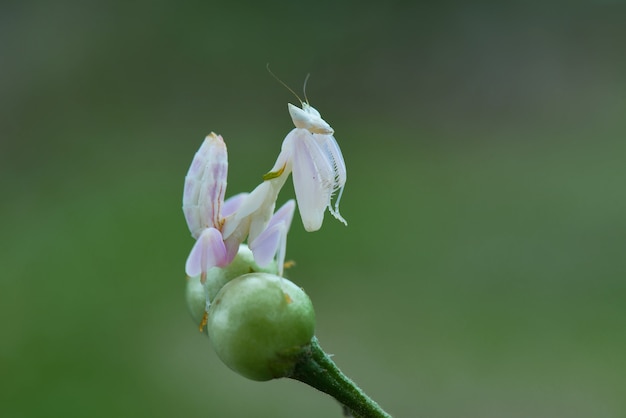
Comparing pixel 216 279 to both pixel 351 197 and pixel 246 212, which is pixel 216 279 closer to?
pixel 246 212

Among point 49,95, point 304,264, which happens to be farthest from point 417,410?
point 49,95

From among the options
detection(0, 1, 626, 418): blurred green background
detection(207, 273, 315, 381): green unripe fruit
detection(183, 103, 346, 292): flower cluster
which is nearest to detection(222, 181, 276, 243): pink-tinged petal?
detection(183, 103, 346, 292): flower cluster

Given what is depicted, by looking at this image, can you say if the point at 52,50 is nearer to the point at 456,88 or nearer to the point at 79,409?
the point at 456,88

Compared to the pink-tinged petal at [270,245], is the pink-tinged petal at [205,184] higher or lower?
higher

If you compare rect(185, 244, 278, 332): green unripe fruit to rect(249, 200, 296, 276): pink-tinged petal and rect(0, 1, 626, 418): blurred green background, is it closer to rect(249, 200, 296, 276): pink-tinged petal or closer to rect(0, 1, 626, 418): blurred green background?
rect(249, 200, 296, 276): pink-tinged petal

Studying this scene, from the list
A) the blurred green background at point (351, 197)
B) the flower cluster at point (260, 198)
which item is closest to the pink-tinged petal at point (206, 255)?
the flower cluster at point (260, 198)

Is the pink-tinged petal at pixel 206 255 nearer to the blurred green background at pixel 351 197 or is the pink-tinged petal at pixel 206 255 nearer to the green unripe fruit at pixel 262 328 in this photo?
the green unripe fruit at pixel 262 328
